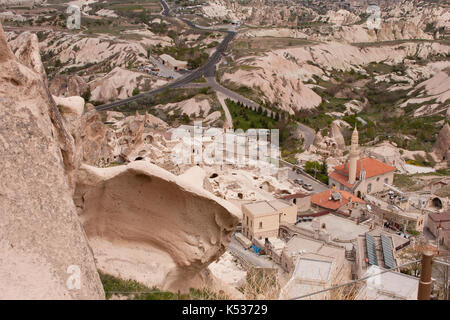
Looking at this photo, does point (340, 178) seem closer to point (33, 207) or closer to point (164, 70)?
point (33, 207)

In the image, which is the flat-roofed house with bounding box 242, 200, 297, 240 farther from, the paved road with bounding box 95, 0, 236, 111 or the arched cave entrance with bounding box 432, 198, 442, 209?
the paved road with bounding box 95, 0, 236, 111

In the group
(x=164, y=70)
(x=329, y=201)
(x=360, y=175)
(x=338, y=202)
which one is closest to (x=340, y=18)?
(x=164, y=70)

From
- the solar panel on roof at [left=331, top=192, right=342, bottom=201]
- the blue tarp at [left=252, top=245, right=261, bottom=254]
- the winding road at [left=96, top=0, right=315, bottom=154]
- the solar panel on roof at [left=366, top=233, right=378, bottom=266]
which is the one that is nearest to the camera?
the solar panel on roof at [left=366, top=233, right=378, bottom=266]

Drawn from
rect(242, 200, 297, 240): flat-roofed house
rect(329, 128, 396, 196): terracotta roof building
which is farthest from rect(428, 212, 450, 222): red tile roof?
rect(242, 200, 297, 240): flat-roofed house

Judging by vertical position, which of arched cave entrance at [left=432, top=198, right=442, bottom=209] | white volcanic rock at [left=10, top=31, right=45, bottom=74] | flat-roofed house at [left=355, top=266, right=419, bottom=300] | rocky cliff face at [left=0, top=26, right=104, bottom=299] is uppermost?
white volcanic rock at [left=10, top=31, right=45, bottom=74]

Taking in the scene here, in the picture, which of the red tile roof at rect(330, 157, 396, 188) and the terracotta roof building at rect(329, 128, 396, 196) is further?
the red tile roof at rect(330, 157, 396, 188)

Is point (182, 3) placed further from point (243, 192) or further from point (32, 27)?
point (243, 192)

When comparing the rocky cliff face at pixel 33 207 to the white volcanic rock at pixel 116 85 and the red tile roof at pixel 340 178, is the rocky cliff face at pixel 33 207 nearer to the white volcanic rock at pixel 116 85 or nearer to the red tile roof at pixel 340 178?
the red tile roof at pixel 340 178
